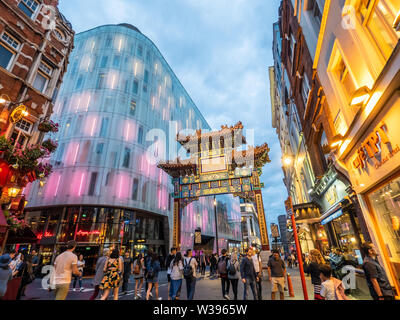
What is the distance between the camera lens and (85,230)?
65.7ft

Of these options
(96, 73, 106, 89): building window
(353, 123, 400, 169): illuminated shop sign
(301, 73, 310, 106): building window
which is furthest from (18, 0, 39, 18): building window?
(353, 123, 400, 169): illuminated shop sign

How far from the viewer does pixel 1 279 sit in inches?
215

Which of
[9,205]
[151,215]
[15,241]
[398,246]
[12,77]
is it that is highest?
[12,77]

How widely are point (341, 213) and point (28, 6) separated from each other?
23067 millimetres

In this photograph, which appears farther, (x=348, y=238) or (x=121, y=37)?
(x=121, y=37)

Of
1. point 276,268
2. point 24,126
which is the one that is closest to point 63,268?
point 276,268

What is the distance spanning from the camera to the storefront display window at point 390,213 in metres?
5.82

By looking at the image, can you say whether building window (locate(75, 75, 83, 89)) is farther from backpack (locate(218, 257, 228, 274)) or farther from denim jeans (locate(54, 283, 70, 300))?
backpack (locate(218, 257, 228, 274))

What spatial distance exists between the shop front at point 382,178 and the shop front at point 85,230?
17492mm

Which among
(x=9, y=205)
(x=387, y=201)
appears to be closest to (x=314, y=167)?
(x=387, y=201)

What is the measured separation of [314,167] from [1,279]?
51.4ft

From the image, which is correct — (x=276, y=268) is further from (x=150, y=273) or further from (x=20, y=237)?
(x=20, y=237)
